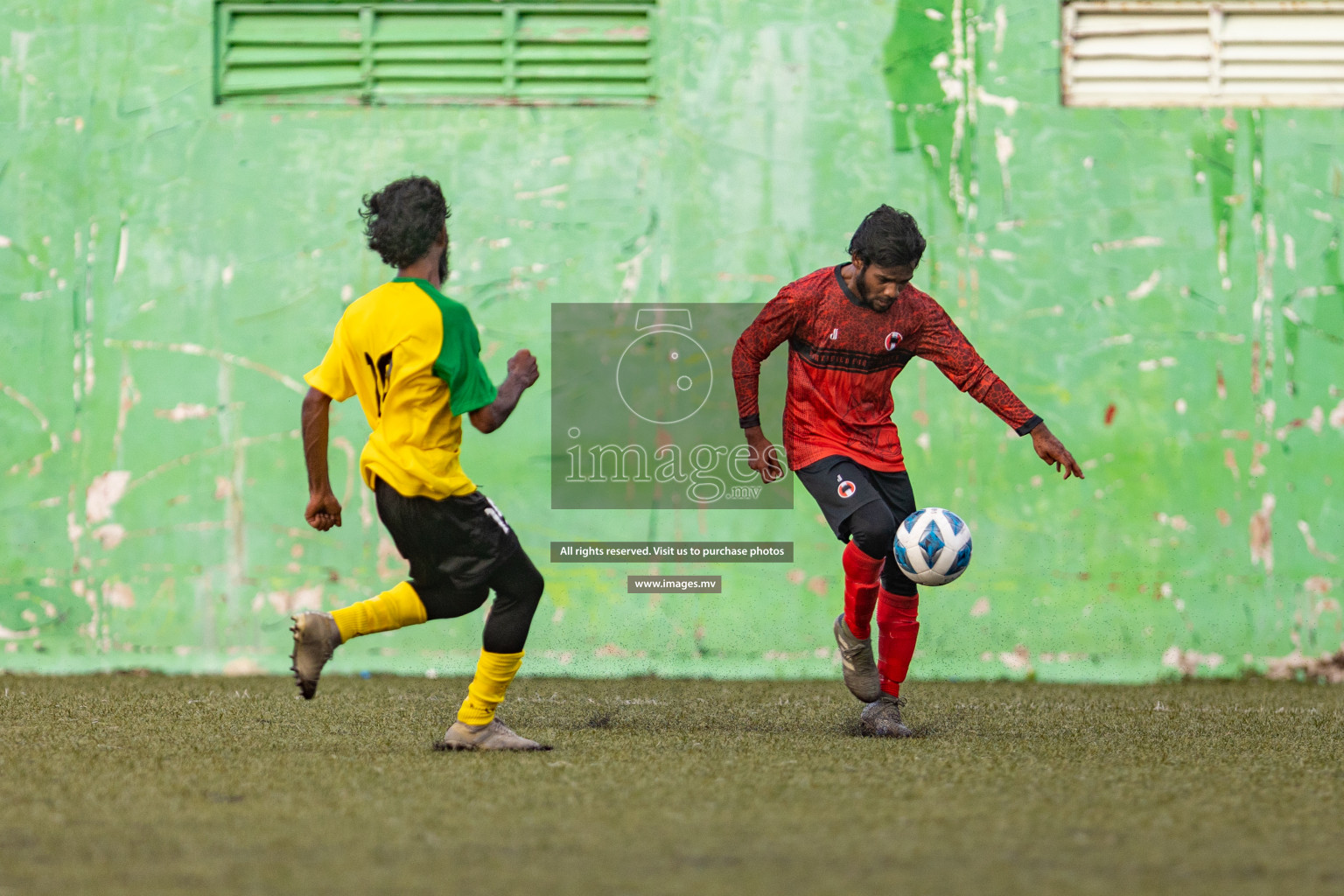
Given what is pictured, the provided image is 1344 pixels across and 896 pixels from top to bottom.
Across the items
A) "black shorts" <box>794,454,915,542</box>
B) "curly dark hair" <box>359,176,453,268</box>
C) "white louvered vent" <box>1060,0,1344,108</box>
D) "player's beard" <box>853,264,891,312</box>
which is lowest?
"black shorts" <box>794,454,915,542</box>

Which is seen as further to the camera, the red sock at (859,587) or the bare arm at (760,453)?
the bare arm at (760,453)

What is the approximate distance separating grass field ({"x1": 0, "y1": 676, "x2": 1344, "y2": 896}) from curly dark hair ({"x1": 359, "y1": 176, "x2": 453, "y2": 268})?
164 centimetres

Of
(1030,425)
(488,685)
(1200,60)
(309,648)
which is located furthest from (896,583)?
(1200,60)

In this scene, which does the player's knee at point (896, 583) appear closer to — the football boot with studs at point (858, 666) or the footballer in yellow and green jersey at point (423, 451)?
the football boot with studs at point (858, 666)

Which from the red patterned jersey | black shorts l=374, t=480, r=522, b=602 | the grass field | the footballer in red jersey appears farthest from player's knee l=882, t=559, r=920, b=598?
black shorts l=374, t=480, r=522, b=602

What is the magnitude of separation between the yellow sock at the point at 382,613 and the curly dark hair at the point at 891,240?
79.9 inches

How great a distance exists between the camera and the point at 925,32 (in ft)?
24.8

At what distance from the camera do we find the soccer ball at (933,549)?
17.0 ft

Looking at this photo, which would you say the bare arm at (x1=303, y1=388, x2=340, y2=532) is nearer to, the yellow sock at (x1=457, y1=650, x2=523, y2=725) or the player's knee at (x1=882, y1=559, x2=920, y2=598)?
the yellow sock at (x1=457, y1=650, x2=523, y2=725)

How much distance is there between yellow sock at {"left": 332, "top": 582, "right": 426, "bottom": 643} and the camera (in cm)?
471

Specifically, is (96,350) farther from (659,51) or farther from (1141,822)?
(1141,822)

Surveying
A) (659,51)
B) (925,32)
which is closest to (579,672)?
(659,51)

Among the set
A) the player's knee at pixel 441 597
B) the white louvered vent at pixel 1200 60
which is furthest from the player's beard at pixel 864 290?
the white louvered vent at pixel 1200 60

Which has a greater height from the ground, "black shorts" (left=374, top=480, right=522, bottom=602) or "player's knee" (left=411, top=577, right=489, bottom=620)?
"black shorts" (left=374, top=480, right=522, bottom=602)
